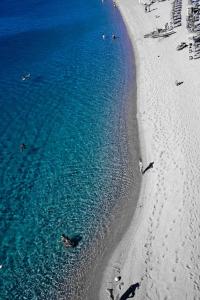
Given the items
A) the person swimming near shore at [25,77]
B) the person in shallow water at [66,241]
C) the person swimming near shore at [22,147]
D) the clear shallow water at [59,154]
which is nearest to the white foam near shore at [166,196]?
the clear shallow water at [59,154]

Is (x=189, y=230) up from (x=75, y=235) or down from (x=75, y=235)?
up

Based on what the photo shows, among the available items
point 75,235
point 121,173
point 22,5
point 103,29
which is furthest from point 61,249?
point 22,5

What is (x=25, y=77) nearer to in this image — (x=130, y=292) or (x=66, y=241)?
(x=66, y=241)

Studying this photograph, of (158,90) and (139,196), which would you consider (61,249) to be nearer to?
(139,196)

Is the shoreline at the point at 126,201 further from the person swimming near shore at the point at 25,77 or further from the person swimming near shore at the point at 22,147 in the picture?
the person swimming near shore at the point at 25,77

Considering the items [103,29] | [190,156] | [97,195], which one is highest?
[103,29]

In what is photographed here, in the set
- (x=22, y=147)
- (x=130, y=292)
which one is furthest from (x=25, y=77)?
(x=130, y=292)

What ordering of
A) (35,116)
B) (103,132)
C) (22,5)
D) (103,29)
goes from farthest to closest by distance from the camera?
(22,5) < (103,29) < (35,116) < (103,132)
